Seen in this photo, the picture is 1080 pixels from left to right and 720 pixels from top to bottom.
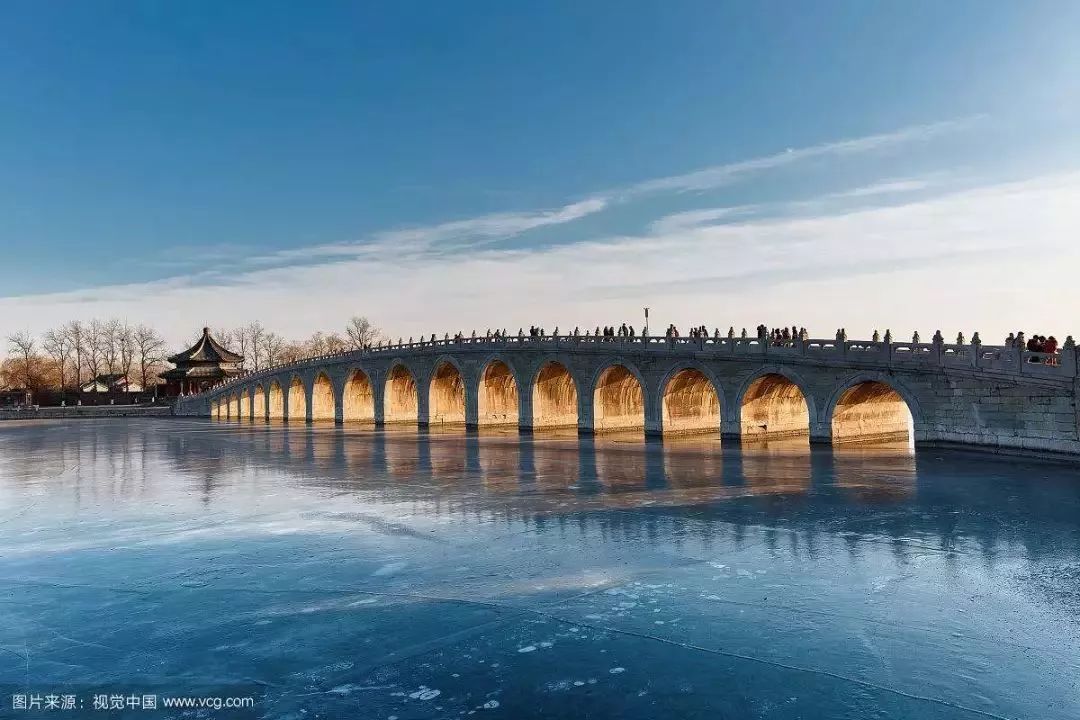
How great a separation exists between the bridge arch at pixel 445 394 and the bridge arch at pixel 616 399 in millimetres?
11678

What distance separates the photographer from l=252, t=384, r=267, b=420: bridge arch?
70.9 meters

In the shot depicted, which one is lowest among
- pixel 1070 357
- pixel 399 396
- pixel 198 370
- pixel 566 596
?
pixel 566 596

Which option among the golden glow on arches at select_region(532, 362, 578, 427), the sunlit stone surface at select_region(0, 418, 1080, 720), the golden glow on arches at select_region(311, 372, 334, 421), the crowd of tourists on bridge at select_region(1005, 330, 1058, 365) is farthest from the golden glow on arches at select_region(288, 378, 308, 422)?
the crowd of tourists on bridge at select_region(1005, 330, 1058, 365)

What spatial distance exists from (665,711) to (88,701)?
16.6ft

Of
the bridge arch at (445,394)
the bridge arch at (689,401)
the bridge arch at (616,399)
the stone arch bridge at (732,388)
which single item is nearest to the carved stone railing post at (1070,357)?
the stone arch bridge at (732,388)

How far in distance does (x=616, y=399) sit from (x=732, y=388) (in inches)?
346

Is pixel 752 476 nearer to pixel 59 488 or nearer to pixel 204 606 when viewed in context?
pixel 204 606

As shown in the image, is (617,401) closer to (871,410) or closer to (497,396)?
(497,396)

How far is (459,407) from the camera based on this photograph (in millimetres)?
51156

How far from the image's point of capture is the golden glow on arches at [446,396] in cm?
4828

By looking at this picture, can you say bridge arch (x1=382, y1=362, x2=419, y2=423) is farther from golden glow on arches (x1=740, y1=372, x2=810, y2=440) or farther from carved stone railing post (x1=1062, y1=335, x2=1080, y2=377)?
carved stone railing post (x1=1062, y1=335, x2=1080, y2=377)

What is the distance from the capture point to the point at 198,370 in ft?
272

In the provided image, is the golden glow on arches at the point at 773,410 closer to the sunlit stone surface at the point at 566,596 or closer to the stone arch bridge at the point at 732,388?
the stone arch bridge at the point at 732,388


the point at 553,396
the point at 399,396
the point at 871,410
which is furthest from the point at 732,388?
the point at 399,396
